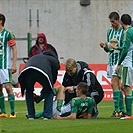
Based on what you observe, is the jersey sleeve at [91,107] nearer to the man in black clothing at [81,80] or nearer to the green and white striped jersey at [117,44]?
the man in black clothing at [81,80]

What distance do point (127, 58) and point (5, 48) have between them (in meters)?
2.54

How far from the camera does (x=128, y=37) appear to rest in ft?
50.5

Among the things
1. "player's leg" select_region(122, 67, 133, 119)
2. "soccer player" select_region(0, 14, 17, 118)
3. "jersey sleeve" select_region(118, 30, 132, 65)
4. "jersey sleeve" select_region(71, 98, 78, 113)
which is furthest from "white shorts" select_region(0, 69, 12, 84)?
"jersey sleeve" select_region(118, 30, 132, 65)

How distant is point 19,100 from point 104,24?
609 inches

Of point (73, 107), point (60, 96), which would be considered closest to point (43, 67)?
point (73, 107)

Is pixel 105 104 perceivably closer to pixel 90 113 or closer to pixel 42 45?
pixel 42 45

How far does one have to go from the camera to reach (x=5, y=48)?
655 inches

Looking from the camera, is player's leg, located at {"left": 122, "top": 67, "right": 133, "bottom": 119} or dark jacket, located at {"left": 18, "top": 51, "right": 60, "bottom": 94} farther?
player's leg, located at {"left": 122, "top": 67, "right": 133, "bottom": 119}

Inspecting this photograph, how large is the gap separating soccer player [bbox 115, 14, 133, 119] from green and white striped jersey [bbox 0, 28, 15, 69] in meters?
2.31

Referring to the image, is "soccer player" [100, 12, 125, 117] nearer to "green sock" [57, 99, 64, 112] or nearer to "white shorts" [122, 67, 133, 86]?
"white shorts" [122, 67, 133, 86]

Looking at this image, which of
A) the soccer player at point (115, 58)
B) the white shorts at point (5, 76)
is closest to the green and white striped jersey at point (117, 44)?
the soccer player at point (115, 58)

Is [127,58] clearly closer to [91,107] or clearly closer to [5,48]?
[91,107]

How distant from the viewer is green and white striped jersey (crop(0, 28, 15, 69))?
16.5m

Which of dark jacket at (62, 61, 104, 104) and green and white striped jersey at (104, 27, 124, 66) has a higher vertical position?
green and white striped jersey at (104, 27, 124, 66)
